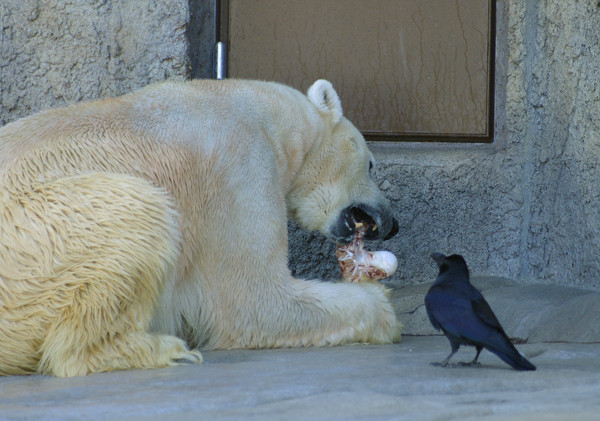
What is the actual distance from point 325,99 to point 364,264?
0.75 m

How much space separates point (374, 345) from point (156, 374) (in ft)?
3.26

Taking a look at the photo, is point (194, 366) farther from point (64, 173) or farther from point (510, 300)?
point (510, 300)

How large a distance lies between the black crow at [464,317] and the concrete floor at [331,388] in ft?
0.22

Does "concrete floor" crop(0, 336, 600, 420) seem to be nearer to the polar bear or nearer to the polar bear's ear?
the polar bear

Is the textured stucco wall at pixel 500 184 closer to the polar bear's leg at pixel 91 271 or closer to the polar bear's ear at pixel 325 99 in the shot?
the polar bear's ear at pixel 325 99

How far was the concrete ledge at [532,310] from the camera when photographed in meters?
3.36

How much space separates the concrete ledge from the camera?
132 inches

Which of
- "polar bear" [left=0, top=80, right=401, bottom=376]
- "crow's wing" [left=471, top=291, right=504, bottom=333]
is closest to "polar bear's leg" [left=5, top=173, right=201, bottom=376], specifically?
"polar bear" [left=0, top=80, right=401, bottom=376]

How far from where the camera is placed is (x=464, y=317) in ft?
7.93

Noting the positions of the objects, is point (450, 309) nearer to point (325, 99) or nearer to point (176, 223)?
point (176, 223)

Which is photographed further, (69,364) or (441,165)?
(441,165)

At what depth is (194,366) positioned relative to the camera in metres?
2.79

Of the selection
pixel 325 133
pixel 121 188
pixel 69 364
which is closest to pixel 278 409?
pixel 69 364

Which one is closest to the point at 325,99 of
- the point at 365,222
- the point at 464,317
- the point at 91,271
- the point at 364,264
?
the point at 365,222
